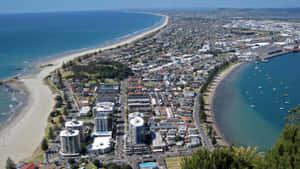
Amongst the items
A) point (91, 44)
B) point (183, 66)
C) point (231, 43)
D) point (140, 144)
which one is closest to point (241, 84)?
point (183, 66)

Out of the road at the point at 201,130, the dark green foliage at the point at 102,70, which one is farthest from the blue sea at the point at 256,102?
the dark green foliage at the point at 102,70

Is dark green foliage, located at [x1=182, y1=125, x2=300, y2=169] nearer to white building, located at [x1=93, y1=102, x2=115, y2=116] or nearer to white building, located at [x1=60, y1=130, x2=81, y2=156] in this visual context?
white building, located at [x1=60, y1=130, x2=81, y2=156]

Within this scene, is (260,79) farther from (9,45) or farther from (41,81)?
(9,45)

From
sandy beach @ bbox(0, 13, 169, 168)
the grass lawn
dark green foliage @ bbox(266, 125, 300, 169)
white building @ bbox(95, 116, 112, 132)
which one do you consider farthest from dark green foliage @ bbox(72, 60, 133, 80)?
dark green foliage @ bbox(266, 125, 300, 169)

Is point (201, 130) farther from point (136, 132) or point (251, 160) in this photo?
point (251, 160)

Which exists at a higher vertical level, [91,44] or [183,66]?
[91,44]
